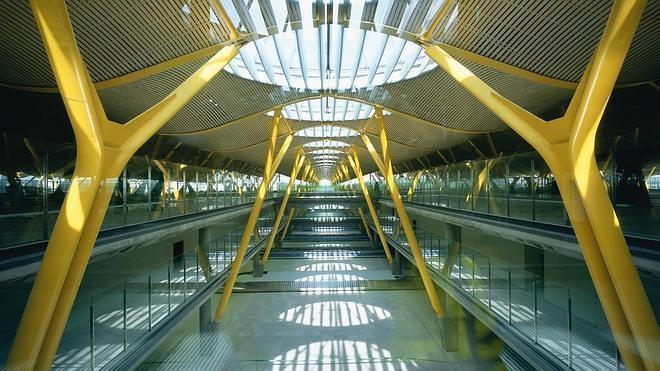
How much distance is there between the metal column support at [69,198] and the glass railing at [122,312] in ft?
0.76

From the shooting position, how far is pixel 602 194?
5227 mm

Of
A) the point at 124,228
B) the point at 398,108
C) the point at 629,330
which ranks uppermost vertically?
the point at 398,108

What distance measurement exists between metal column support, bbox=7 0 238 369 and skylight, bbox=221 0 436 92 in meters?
4.76

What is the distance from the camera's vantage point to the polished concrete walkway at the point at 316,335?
12789 mm

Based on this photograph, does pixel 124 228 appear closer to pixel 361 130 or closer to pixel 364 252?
pixel 361 130

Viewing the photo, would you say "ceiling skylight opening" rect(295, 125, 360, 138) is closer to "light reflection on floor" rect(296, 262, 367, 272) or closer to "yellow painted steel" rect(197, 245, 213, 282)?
"light reflection on floor" rect(296, 262, 367, 272)

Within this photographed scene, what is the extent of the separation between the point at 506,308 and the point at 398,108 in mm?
12632

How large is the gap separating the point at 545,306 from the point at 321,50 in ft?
36.2

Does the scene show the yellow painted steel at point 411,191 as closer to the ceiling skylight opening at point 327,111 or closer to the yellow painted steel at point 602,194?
the ceiling skylight opening at point 327,111

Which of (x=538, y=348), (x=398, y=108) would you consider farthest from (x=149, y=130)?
(x=398, y=108)

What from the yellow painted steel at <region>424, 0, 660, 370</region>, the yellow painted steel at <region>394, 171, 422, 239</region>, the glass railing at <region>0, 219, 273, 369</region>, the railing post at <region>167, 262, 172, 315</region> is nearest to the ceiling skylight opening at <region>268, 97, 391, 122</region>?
the yellow painted steel at <region>394, 171, 422, 239</region>

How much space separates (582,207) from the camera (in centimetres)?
565

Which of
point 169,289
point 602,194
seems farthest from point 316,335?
point 602,194

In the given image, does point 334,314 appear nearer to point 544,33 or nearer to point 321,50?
point 321,50
